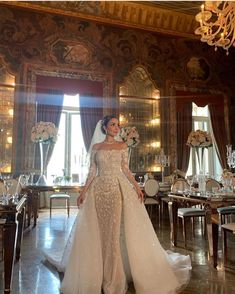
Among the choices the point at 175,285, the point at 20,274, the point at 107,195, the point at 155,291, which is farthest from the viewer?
the point at 20,274

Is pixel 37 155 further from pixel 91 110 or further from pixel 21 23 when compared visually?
pixel 21 23

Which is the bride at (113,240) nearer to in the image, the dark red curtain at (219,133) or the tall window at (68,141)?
the tall window at (68,141)

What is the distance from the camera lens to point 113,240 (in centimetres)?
294

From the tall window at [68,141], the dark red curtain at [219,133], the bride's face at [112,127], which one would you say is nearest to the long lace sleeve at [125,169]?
the bride's face at [112,127]

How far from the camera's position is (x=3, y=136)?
25.3 ft

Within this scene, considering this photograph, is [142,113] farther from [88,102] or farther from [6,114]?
[6,114]

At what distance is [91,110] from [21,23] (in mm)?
2915

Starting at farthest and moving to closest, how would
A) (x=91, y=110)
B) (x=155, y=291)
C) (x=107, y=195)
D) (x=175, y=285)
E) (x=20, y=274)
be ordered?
(x=91, y=110) → (x=20, y=274) → (x=107, y=195) → (x=175, y=285) → (x=155, y=291)

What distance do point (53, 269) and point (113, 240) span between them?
3.44 ft

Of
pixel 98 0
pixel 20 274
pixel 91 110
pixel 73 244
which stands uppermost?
pixel 98 0

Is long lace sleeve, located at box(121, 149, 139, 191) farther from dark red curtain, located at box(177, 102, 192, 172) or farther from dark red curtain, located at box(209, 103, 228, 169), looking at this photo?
dark red curtain, located at box(209, 103, 228, 169)

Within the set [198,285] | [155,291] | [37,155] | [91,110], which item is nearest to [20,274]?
[155,291]

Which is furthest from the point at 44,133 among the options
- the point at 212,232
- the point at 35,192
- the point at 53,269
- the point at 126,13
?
the point at 126,13

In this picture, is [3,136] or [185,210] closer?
[185,210]
